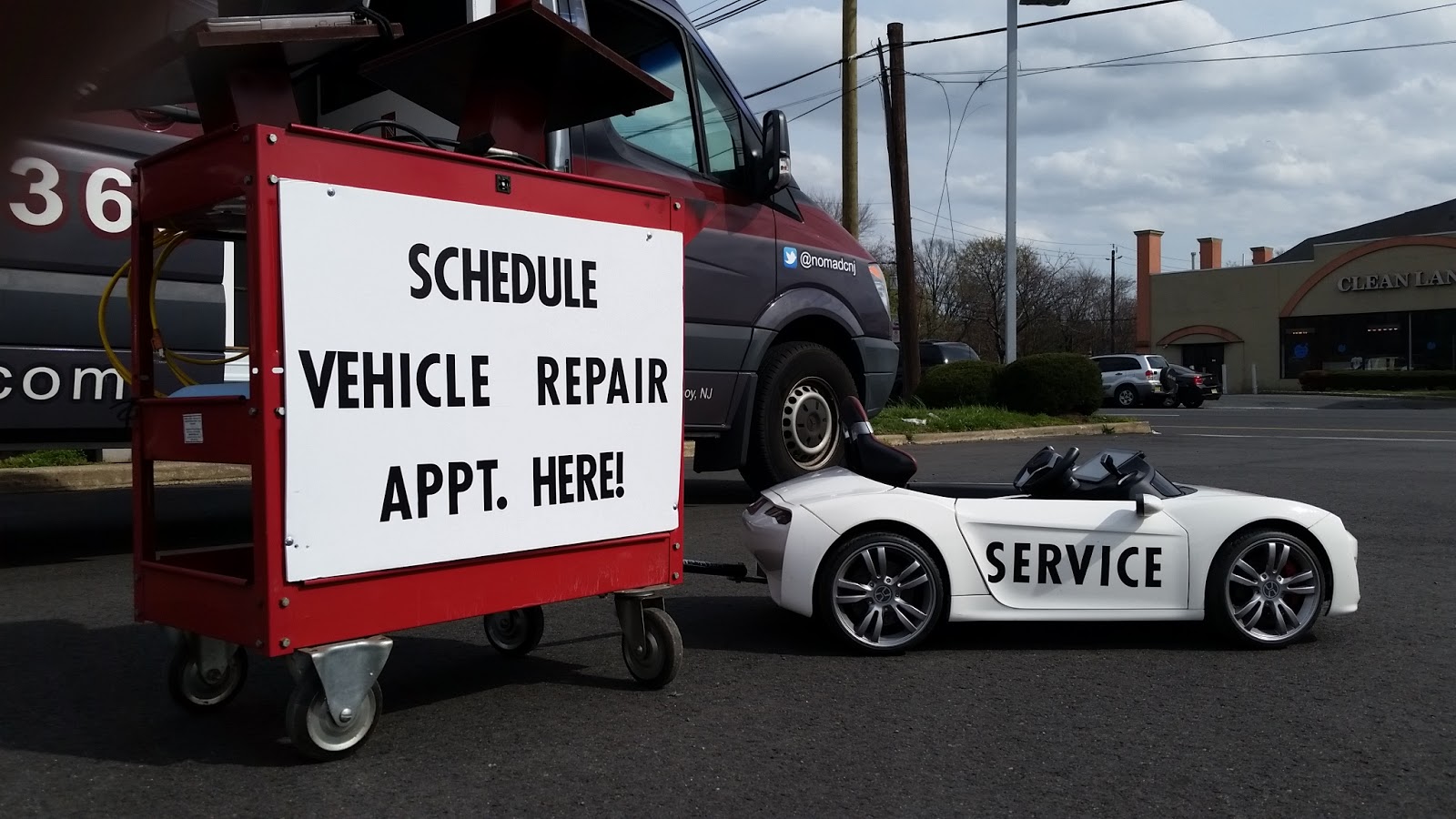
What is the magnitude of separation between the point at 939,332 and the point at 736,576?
56.6 meters

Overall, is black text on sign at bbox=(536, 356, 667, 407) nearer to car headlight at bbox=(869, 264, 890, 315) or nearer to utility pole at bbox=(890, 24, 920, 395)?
car headlight at bbox=(869, 264, 890, 315)

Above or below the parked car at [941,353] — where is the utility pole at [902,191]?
above

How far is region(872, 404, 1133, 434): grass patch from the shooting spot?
16.8 metres

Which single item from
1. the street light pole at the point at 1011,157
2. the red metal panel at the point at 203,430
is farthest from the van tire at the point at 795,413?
the street light pole at the point at 1011,157

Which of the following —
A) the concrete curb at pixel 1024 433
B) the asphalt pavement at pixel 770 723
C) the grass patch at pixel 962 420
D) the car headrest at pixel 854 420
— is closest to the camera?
the asphalt pavement at pixel 770 723

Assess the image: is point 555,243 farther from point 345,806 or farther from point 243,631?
point 345,806

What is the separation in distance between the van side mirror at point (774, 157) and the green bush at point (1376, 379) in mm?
37715

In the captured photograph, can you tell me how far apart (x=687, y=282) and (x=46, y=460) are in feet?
22.1

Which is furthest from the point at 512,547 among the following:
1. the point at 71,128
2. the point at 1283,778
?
the point at 71,128

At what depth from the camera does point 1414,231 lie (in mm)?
53438

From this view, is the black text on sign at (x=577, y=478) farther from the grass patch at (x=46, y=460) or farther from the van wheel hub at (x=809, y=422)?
the grass patch at (x=46, y=460)

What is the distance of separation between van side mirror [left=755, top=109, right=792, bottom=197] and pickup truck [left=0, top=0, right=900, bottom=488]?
1cm

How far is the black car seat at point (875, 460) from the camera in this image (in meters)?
5.18

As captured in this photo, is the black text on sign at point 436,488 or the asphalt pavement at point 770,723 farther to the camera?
the black text on sign at point 436,488
